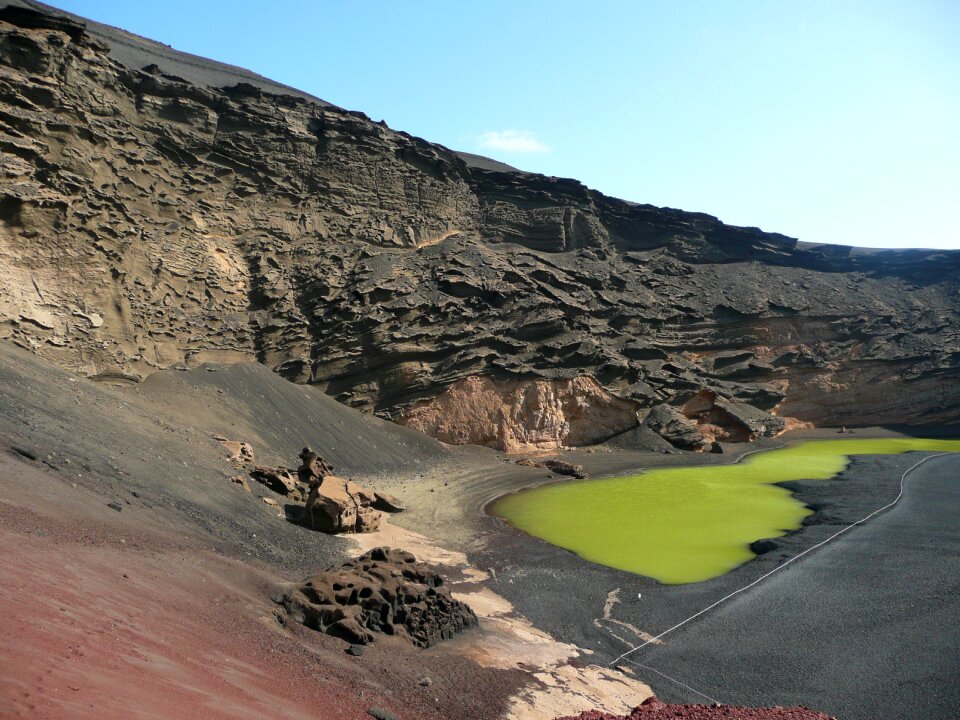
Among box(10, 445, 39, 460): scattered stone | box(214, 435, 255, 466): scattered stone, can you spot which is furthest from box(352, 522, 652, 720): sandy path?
box(214, 435, 255, 466): scattered stone

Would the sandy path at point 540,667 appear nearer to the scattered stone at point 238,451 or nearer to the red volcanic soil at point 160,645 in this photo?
the red volcanic soil at point 160,645

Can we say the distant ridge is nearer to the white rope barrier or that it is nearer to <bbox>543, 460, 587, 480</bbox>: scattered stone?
<bbox>543, 460, 587, 480</bbox>: scattered stone

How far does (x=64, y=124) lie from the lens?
23.2 m

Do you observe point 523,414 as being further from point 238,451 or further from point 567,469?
point 238,451

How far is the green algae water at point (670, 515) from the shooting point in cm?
1498

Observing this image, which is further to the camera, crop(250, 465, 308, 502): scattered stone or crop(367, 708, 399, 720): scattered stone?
crop(250, 465, 308, 502): scattered stone

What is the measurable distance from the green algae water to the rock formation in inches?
218

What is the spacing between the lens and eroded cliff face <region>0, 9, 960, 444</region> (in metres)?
22.8

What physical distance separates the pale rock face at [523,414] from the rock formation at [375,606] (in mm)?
20530

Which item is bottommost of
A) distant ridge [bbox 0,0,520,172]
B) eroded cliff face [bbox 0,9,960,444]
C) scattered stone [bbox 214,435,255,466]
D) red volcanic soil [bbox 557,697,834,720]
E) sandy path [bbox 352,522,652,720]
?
scattered stone [bbox 214,435,255,466]

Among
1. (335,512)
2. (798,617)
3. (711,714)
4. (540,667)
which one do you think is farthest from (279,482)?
(711,714)

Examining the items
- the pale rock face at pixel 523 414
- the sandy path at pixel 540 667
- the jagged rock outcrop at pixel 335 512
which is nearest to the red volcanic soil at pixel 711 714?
the sandy path at pixel 540 667

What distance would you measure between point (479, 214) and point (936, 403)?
119 feet

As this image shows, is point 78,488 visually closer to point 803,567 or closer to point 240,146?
point 803,567
